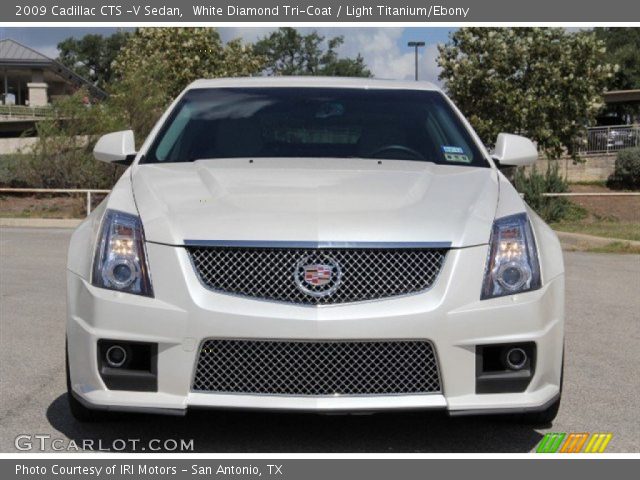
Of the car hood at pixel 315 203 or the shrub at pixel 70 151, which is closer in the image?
the car hood at pixel 315 203

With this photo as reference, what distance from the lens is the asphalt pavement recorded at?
4754 millimetres

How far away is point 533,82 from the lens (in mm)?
35469

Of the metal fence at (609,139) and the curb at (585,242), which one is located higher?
the curb at (585,242)

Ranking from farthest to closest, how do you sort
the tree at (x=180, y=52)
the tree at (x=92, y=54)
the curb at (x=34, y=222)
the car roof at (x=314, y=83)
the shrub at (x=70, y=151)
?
the tree at (x=92, y=54)
the tree at (x=180, y=52)
the shrub at (x=70, y=151)
the curb at (x=34, y=222)
the car roof at (x=314, y=83)

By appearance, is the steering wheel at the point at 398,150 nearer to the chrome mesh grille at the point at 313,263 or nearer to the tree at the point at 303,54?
the chrome mesh grille at the point at 313,263

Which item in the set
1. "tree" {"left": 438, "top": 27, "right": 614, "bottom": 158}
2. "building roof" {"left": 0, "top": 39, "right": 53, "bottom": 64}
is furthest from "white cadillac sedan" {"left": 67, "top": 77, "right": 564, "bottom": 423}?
"building roof" {"left": 0, "top": 39, "right": 53, "bottom": 64}

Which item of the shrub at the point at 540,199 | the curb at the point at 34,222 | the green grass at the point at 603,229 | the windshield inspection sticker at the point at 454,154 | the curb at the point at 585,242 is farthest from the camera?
the shrub at the point at 540,199

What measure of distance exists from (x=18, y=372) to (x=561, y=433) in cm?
323

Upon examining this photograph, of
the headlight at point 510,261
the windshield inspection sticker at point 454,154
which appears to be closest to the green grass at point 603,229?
the windshield inspection sticker at point 454,154

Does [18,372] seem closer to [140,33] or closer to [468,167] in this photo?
[468,167]

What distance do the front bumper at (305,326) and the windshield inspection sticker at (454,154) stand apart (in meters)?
1.31

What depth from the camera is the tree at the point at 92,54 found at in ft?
401

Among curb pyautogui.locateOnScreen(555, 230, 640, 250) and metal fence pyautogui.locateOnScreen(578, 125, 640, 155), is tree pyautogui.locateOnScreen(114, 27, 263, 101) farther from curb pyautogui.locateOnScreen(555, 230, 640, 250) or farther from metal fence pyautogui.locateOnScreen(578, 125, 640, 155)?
curb pyautogui.locateOnScreen(555, 230, 640, 250)
